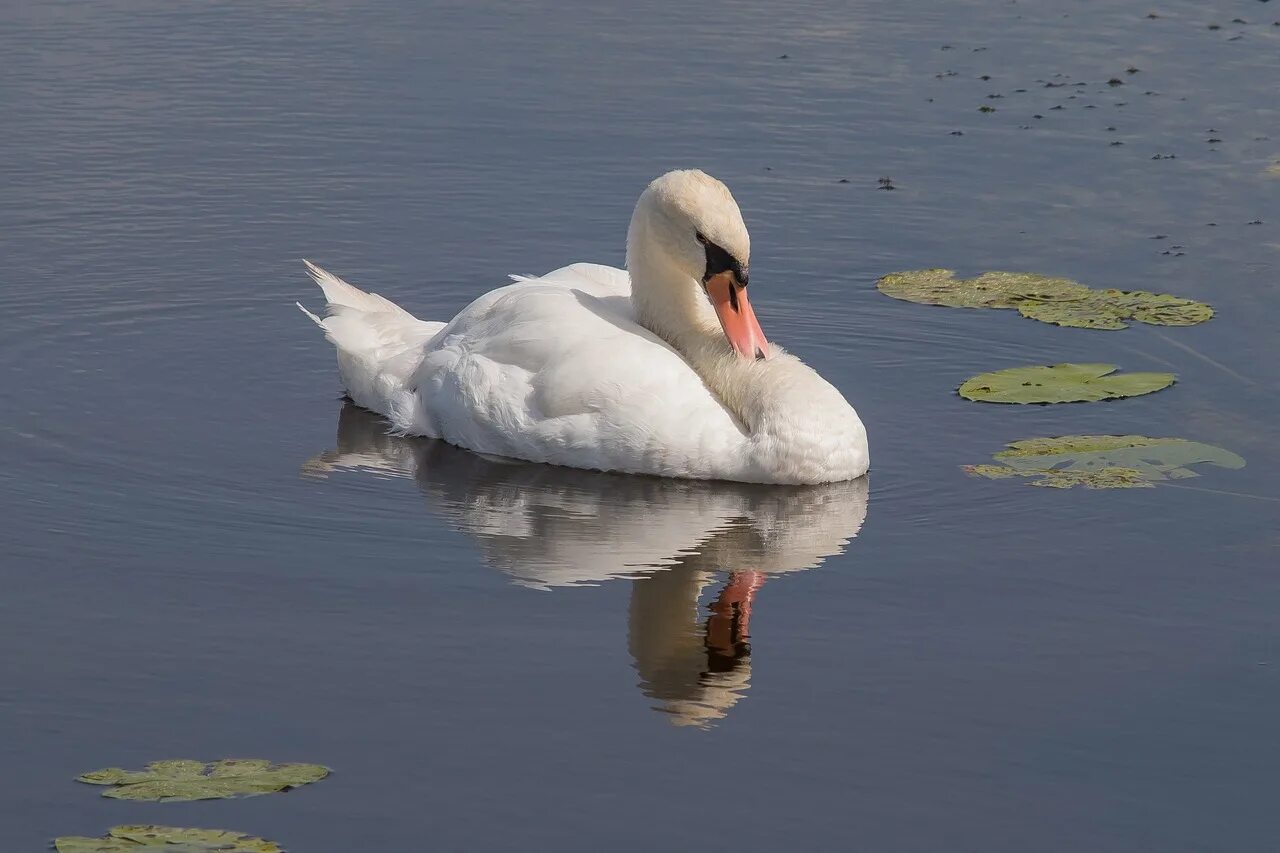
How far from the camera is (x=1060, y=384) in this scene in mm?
12117

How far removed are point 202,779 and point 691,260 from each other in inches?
190

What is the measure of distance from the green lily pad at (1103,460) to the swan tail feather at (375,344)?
3.21 m

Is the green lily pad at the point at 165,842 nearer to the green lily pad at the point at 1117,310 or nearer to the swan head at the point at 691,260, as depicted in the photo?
the swan head at the point at 691,260

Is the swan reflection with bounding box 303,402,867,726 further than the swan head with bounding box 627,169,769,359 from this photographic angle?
No

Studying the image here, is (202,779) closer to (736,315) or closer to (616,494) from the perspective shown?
(616,494)

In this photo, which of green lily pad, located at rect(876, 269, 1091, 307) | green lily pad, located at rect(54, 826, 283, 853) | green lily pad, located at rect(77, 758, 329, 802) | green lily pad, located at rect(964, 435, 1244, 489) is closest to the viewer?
green lily pad, located at rect(54, 826, 283, 853)

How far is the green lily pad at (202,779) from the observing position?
7.19 metres

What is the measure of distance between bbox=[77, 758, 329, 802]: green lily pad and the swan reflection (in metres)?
1.50

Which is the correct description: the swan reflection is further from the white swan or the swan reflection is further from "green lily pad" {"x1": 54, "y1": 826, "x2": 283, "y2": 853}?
"green lily pad" {"x1": 54, "y1": 826, "x2": 283, "y2": 853}

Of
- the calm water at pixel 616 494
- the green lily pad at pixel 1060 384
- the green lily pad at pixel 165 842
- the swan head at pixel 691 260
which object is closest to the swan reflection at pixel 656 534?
the calm water at pixel 616 494

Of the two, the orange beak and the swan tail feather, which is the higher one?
the orange beak

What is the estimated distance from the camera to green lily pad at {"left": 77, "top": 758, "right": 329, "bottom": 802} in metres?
7.19

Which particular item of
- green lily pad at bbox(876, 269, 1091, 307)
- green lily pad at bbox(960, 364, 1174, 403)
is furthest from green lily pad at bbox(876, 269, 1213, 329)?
green lily pad at bbox(960, 364, 1174, 403)

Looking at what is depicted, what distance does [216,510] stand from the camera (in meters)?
10.2
